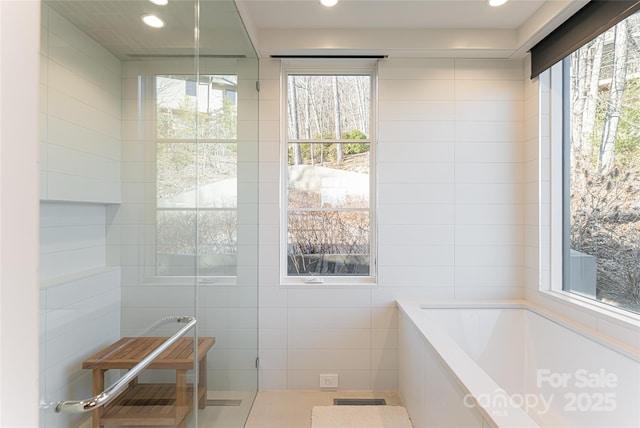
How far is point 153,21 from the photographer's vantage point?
3.90ft

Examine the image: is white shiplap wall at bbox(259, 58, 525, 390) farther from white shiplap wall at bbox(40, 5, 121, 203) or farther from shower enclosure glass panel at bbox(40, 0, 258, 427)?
white shiplap wall at bbox(40, 5, 121, 203)

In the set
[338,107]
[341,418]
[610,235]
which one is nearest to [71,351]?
[341,418]

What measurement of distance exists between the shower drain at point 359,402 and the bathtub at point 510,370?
0.54 feet

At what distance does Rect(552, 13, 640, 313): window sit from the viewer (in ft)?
6.15

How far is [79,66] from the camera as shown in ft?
2.90

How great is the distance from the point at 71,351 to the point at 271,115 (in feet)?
6.60

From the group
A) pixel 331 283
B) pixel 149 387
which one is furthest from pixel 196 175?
pixel 331 283

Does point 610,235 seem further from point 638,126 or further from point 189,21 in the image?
point 189,21

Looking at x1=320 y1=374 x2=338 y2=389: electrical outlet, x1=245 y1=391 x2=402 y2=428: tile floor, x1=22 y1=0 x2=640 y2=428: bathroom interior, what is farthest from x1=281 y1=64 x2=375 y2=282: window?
x1=245 y1=391 x2=402 y2=428: tile floor

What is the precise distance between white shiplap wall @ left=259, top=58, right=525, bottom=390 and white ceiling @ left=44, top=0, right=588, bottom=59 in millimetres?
154

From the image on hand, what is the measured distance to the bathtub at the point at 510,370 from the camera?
1.41 m

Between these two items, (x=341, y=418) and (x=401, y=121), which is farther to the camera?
(x=401, y=121)

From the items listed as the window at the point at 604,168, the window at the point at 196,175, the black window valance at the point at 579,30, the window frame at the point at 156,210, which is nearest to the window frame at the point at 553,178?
the window at the point at 604,168

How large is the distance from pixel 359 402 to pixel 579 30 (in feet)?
8.78
